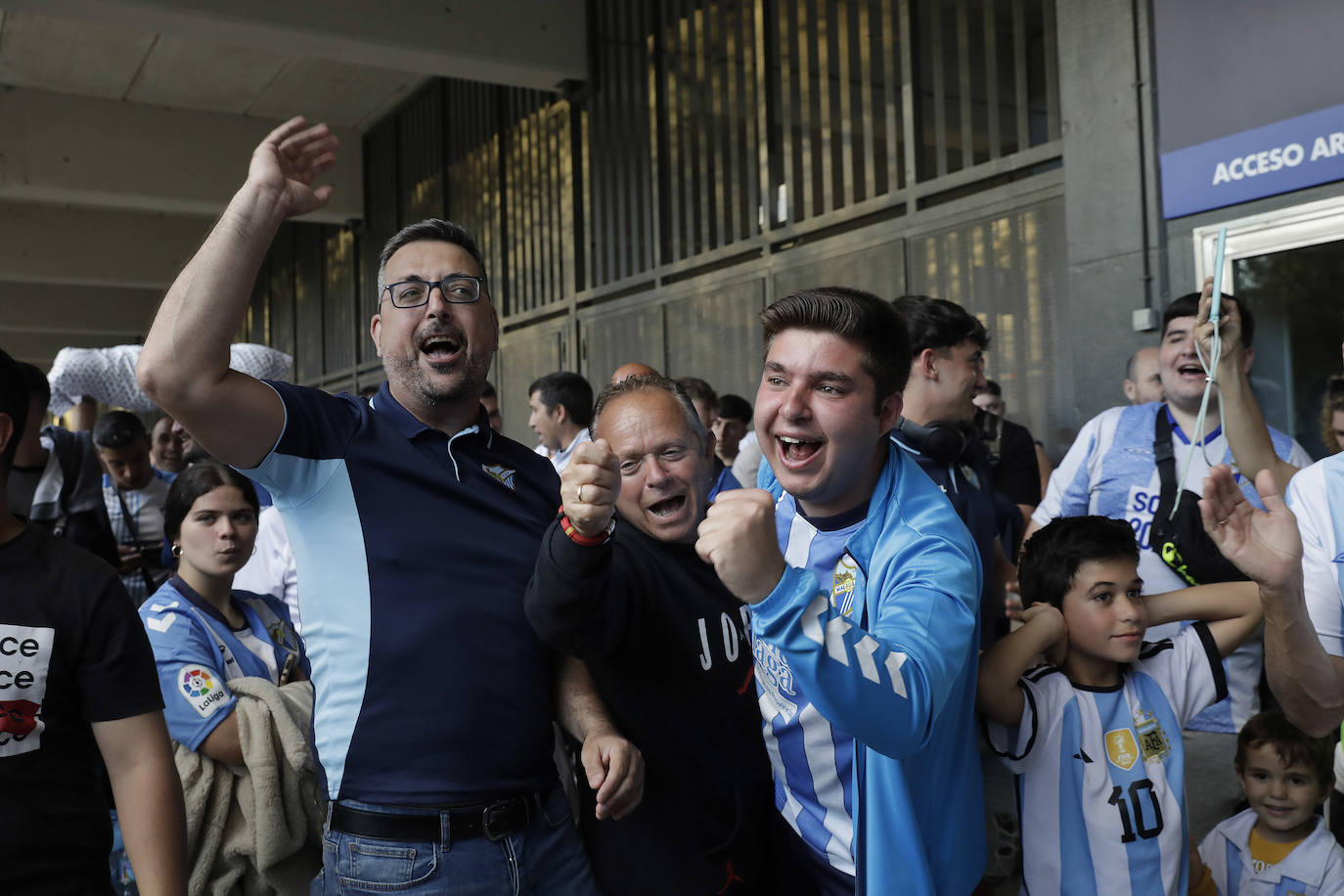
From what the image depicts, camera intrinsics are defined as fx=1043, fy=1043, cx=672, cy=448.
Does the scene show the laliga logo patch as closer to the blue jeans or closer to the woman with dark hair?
the woman with dark hair

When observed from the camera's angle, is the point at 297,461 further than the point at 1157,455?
No

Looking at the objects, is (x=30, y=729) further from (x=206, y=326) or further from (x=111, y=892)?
(x=206, y=326)

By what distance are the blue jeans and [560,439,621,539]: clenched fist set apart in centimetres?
61

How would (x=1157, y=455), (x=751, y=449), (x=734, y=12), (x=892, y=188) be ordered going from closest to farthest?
(x=1157, y=455), (x=751, y=449), (x=892, y=188), (x=734, y=12)

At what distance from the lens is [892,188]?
22.8ft

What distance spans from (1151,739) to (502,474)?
167 centimetres

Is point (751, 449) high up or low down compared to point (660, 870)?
up

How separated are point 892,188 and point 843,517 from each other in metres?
5.58

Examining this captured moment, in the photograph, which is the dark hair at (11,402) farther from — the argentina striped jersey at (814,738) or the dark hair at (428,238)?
the argentina striped jersey at (814,738)

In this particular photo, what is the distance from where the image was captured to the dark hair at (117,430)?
476cm

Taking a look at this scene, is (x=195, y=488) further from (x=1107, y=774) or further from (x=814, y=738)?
(x=1107, y=774)

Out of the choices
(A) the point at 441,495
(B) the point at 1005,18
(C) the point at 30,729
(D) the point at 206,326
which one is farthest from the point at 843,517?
(B) the point at 1005,18

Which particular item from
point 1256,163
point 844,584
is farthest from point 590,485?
point 1256,163

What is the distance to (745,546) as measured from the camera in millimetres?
1312
